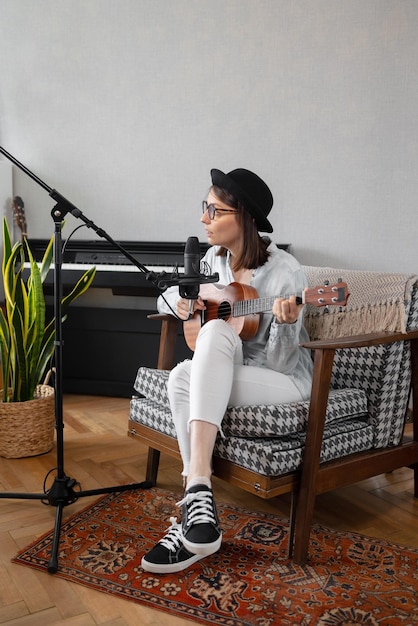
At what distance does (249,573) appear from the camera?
1.82m

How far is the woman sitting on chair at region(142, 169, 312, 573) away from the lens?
1838mm

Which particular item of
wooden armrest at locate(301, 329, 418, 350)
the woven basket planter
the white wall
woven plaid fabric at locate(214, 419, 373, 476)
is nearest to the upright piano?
the white wall

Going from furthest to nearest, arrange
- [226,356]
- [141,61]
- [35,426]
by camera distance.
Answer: [141,61], [35,426], [226,356]

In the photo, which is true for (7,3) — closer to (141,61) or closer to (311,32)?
(141,61)

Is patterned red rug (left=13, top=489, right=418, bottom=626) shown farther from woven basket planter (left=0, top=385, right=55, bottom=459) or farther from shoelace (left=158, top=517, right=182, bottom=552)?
woven basket planter (left=0, top=385, right=55, bottom=459)

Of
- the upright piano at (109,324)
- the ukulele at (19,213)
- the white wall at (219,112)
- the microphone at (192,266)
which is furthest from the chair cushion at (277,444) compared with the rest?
the ukulele at (19,213)

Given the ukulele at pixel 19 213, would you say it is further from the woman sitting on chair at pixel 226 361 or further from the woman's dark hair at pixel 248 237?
the woman's dark hair at pixel 248 237

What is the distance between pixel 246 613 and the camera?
5.36ft

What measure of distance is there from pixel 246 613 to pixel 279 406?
0.59 metres

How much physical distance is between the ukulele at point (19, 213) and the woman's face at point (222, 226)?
194 cm

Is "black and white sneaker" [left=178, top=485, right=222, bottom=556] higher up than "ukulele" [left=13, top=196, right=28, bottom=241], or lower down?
lower down

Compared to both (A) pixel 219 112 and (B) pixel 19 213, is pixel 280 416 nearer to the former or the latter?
(A) pixel 219 112

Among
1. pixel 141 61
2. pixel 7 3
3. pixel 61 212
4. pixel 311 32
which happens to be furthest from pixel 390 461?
pixel 7 3

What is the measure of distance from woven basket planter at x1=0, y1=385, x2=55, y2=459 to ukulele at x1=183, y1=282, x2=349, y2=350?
87 cm
